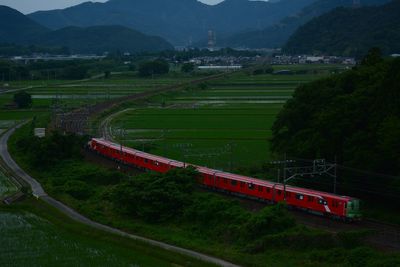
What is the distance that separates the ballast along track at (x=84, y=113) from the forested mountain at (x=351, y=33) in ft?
152

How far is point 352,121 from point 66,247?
12182 mm

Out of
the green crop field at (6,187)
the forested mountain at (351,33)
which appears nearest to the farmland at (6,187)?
the green crop field at (6,187)

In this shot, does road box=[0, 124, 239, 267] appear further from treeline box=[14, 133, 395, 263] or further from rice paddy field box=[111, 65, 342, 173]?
rice paddy field box=[111, 65, 342, 173]

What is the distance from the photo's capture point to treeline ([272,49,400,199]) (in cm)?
2323

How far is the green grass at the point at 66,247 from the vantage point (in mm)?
18500

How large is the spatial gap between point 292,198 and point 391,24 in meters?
102

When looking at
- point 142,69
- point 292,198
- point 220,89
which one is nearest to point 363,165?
point 292,198

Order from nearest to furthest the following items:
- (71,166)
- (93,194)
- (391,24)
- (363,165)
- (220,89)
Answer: (363,165)
(93,194)
(71,166)
(220,89)
(391,24)

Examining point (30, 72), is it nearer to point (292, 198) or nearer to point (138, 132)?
point (138, 132)

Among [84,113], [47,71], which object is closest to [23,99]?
[84,113]

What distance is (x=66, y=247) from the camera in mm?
19984

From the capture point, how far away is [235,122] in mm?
48719

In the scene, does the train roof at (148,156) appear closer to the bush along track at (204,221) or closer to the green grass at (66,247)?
the bush along track at (204,221)

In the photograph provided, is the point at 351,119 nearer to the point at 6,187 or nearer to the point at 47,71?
the point at 6,187
